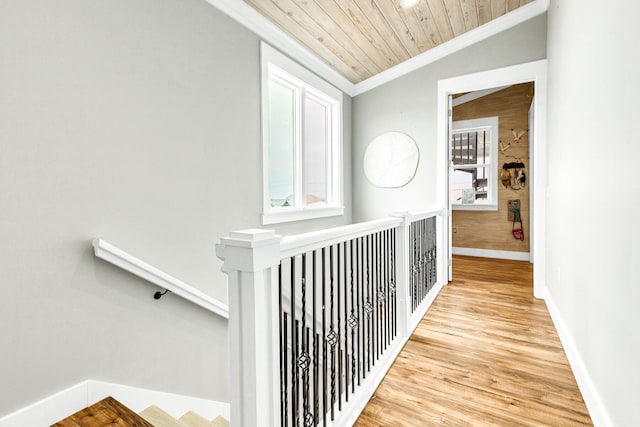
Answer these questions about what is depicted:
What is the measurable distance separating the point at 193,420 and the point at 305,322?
4.61 ft

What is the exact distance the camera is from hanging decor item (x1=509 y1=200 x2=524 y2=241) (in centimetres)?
511

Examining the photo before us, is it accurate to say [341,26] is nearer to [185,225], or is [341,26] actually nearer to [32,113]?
[185,225]

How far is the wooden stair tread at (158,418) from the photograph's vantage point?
5.86 ft

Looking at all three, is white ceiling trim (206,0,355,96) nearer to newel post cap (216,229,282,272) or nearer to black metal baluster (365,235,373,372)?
black metal baluster (365,235,373,372)

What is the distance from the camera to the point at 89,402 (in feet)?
5.19

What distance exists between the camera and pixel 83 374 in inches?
61.9

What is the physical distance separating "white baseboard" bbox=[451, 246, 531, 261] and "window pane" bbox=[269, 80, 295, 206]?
11.6ft

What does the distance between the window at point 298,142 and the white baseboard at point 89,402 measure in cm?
134

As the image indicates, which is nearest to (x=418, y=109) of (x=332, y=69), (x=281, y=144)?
(x=332, y=69)

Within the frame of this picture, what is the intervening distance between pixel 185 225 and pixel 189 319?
577 millimetres

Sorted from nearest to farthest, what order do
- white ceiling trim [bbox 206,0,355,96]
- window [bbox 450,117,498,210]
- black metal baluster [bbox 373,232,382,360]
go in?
black metal baluster [bbox 373,232,382,360] < white ceiling trim [bbox 206,0,355,96] < window [bbox 450,117,498,210]

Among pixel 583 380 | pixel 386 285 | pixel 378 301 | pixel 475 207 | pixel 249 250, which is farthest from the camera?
pixel 475 207

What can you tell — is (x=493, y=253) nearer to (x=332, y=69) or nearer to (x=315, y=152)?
(x=315, y=152)

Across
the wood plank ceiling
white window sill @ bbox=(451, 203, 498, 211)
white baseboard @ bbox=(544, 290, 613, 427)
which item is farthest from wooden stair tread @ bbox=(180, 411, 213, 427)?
white window sill @ bbox=(451, 203, 498, 211)
